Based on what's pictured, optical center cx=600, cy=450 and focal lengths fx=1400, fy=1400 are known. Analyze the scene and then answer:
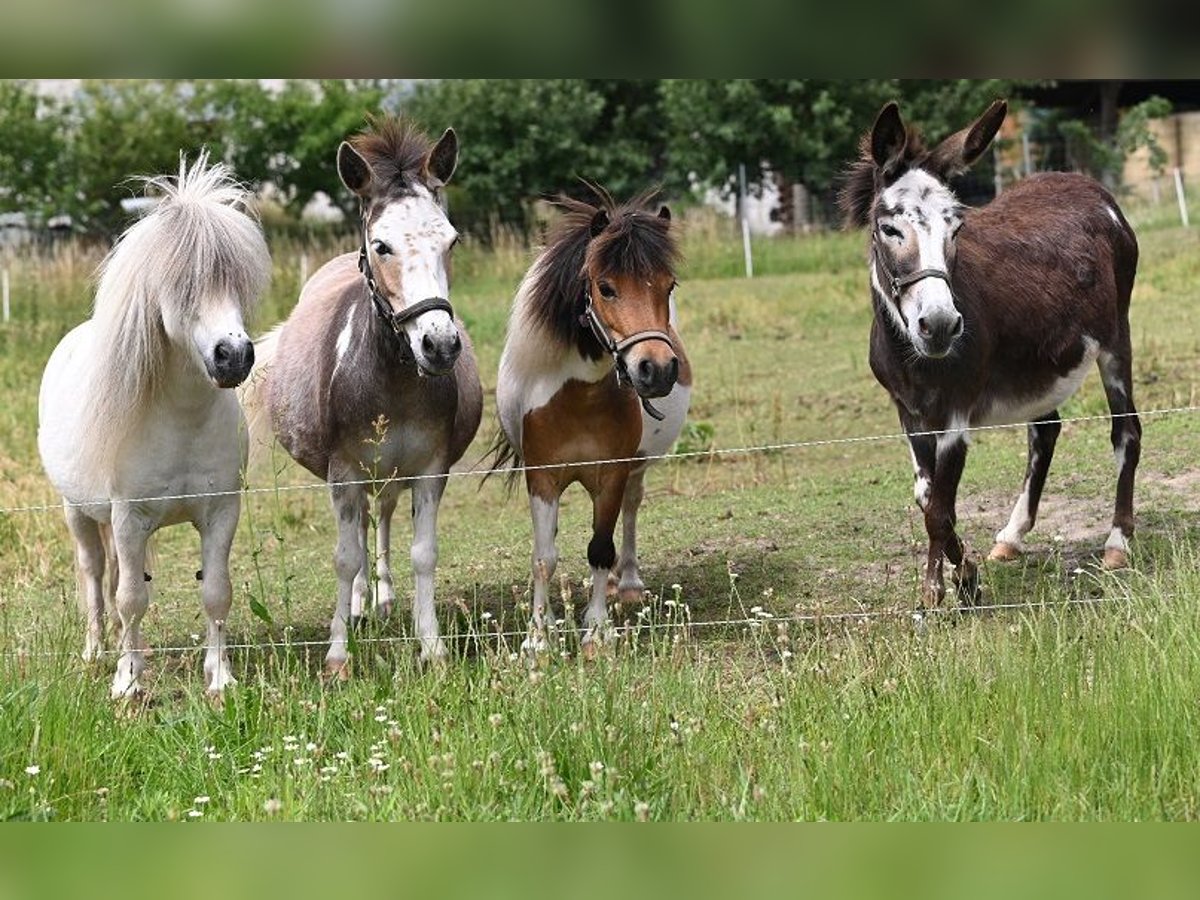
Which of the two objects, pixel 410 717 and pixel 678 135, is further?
pixel 678 135

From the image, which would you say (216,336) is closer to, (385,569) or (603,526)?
(603,526)

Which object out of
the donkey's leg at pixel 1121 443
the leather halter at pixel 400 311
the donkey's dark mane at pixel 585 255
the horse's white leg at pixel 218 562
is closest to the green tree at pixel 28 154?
the donkey's dark mane at pixel 585 255

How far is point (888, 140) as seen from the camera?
5887mm

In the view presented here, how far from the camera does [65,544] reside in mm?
8758

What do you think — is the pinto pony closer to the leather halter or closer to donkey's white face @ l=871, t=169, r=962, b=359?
the leather halter

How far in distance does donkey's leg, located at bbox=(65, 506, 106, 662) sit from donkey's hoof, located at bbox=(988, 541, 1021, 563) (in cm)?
439

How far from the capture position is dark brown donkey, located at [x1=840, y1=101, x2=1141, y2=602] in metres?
5.77

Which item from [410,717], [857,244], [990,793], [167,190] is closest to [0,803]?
[410,717]

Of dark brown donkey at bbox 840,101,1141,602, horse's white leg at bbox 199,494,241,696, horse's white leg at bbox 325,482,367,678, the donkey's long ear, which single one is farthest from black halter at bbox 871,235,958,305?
horse's white leg at bbox 199,494,241,696

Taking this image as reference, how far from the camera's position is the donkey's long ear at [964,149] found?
19.2ft

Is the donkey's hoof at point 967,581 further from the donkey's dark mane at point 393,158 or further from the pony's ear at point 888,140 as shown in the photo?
the donkey's dark mane at point 393,158

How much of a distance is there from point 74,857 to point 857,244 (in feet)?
56.3

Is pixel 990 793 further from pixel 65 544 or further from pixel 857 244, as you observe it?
pixel 857 244

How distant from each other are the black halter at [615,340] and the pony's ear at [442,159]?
2.52 ft
